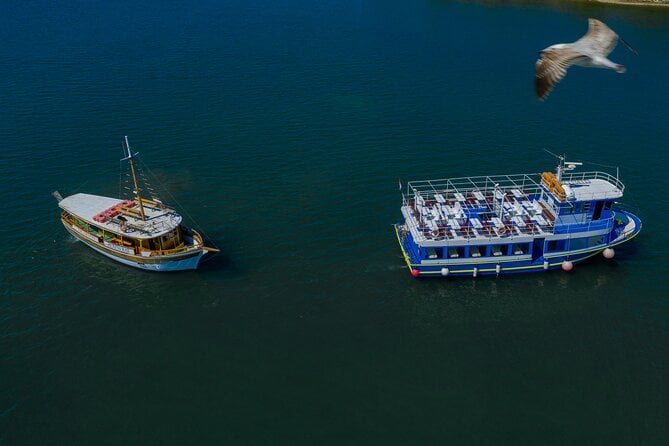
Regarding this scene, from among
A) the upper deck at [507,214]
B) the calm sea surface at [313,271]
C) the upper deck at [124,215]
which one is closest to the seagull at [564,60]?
the upper deck at [507,214]

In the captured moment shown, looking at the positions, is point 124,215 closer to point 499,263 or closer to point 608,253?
point 499,263

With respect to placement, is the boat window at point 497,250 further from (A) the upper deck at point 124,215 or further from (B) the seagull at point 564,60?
(A) the upper deck at point 124,215

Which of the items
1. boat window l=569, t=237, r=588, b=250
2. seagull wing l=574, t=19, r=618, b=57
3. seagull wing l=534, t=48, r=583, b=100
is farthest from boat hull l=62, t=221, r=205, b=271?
seagull wing l=574, t=19, r=618, b=57

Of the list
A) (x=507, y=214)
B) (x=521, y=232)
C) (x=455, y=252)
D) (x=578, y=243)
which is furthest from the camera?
(x=507, y=214)

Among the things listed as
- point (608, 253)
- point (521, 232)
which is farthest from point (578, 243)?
point (521, 232)

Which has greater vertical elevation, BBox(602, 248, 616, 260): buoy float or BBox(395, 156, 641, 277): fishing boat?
BBox(395, 156, 641, 277): fishing boat

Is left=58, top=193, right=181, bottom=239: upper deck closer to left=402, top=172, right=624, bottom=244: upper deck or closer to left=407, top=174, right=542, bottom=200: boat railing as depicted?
left=402, top=172, right=624, bottom=244: upper deck
